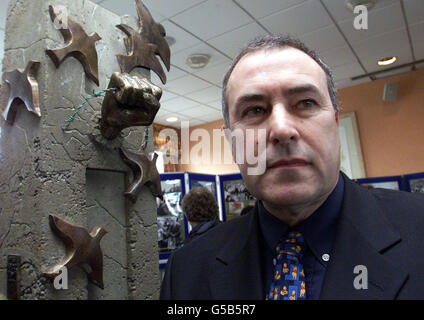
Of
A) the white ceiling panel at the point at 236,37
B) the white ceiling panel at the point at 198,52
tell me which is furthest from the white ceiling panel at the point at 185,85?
the white ceiling panel at the point at 236,37

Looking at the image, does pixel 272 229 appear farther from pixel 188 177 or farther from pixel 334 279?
pixel 188 177

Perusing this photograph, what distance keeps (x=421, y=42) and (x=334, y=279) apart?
3.87m

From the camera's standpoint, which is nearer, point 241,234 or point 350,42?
point 241,234

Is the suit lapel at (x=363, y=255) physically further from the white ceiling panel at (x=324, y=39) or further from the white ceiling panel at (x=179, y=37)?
the white ceiling panel at (x=324, y=39)

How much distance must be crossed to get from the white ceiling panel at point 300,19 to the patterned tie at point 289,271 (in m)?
2.48

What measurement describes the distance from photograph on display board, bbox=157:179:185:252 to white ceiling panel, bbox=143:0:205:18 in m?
1.52

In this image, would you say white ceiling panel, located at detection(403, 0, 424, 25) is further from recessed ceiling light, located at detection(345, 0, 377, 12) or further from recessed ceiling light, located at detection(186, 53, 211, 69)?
recessed ceiling light, located at detection(186, 53, 211, 69)

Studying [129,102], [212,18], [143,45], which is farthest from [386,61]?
[129,102]

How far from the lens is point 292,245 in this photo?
77 centimetres

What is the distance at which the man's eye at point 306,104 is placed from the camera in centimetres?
77

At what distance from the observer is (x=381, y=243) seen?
71 cm

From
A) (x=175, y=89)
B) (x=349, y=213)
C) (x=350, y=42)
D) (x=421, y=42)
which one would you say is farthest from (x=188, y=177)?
(x=421, y=42)

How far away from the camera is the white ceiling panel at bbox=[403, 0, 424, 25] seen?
280cm
